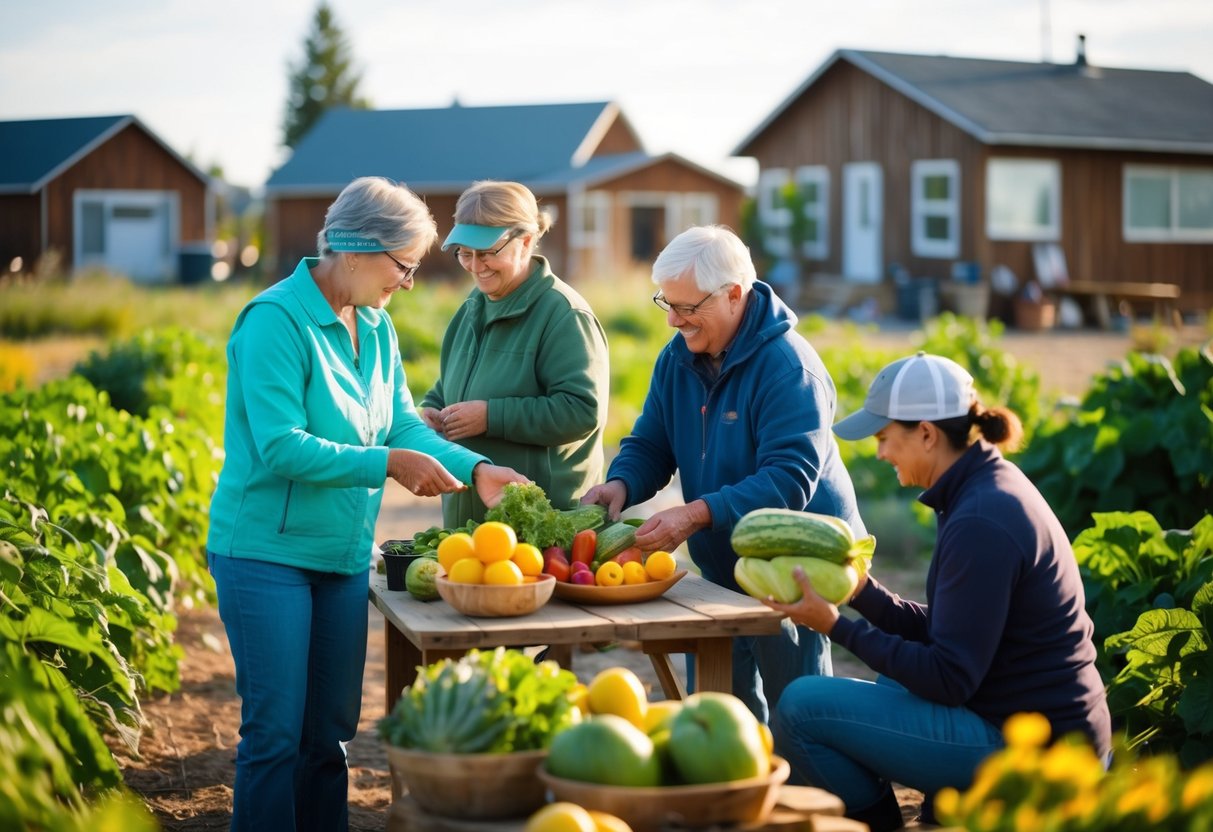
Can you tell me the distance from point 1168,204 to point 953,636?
1007 inches

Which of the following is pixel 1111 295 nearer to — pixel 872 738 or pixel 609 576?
pixel 609 576

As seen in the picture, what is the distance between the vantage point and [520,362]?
4.79m

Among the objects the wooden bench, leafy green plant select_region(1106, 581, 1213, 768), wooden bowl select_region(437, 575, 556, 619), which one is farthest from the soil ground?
the wooden bench

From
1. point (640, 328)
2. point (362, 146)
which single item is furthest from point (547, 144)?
point (640, 328)

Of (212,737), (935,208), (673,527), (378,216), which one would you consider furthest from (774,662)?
(935,208)

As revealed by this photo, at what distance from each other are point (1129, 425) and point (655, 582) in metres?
3.88

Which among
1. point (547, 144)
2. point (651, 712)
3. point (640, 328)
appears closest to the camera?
point (651, 712)

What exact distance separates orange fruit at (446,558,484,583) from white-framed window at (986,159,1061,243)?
894 inches

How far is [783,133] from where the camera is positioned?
30000 mm

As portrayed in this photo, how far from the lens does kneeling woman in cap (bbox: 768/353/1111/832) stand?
3.24 meters

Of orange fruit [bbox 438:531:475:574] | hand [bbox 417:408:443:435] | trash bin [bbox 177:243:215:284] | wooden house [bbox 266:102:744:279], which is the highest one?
wooden house [bbox 266:102:744:279]

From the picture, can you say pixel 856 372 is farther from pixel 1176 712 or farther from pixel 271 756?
pixel 271 756

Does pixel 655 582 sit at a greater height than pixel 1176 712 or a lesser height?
greater

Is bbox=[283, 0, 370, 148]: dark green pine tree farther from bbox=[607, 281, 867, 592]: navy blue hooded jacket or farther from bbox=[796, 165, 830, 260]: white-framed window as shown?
Answer: bbox=[607, 281, 867, 592]: navy blue hooded jacket
